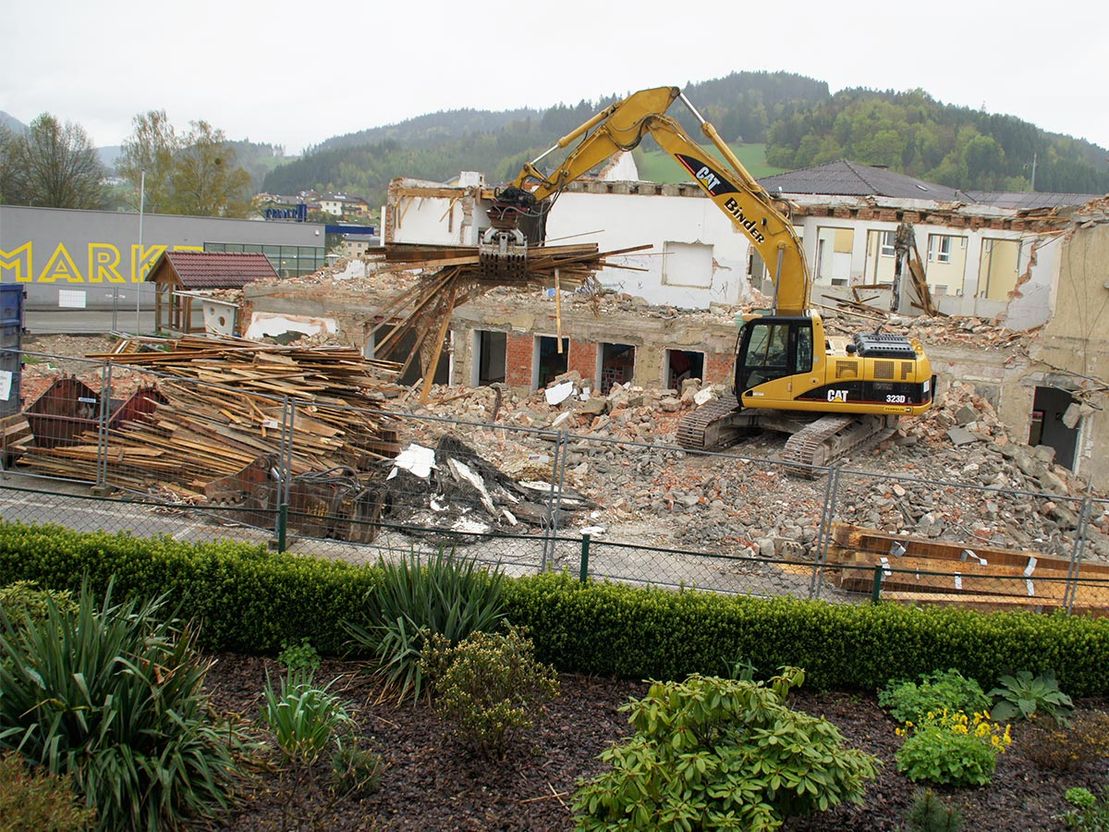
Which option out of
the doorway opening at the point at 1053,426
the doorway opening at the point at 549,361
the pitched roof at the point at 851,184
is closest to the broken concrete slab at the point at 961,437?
the doorway opening at the point at 1053,426

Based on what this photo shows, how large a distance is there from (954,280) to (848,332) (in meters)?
11.9

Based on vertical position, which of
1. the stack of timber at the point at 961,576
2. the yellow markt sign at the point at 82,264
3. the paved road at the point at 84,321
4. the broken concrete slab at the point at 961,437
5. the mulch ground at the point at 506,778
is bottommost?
the mulch ground at the point at 506,778

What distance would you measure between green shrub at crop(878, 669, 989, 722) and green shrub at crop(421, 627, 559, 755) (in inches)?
116

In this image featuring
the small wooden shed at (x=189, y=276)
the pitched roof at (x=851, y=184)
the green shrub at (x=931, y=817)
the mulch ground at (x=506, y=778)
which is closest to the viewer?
the green shrub at (x=931, y=817)

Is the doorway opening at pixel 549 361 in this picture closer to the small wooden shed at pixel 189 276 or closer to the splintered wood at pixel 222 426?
the small wooden shed at pixel 189 276

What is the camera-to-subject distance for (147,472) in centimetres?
1300

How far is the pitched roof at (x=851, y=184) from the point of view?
130ft

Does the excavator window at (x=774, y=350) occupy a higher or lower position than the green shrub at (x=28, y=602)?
higher

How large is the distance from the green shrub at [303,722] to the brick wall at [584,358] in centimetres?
2104

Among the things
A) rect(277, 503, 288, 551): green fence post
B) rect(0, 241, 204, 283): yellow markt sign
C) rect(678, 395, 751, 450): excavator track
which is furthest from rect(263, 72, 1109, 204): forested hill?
rect(277, 503, 288, 551): green fence post

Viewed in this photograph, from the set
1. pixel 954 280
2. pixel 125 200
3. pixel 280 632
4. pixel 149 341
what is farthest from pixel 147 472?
pixel 125 200

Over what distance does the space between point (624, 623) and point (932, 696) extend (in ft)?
8.54

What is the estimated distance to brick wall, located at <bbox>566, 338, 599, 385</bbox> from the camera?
2817cm

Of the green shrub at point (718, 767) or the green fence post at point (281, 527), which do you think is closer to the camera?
the green shrub at point (718, 767)
